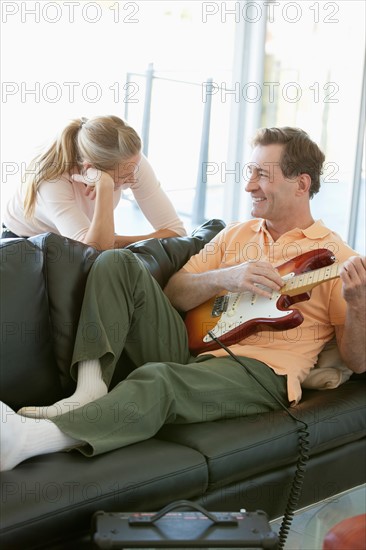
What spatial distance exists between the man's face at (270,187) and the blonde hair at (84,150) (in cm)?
50

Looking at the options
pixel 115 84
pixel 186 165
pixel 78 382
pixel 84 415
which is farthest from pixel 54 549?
pixel 186 165

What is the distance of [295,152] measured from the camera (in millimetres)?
2812

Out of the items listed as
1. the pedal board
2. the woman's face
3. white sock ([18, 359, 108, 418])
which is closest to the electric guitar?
white sock ([18, 359, 108, 418])

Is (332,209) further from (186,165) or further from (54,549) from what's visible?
(54,549)

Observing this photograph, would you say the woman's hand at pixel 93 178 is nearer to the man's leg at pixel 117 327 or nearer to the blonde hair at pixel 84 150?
the blonde hair at pixel 84 150

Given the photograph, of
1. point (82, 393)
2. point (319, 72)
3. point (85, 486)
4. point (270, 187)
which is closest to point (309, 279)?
point (270, 187)

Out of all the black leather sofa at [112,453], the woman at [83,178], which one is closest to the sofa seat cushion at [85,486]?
the black leather sofa at [112,453]

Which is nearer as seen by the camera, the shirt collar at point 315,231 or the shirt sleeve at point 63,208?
the shirt collar at point 315,231

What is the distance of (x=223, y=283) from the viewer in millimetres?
2662

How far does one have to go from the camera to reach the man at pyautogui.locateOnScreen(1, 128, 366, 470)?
221cm

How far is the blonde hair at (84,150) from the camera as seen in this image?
9.87 feet

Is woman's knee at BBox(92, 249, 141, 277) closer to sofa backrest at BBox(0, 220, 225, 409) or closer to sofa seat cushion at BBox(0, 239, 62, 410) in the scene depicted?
sofa backrest at BBox(0, 220, 225, 409)

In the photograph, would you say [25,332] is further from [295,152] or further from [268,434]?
[295,152]

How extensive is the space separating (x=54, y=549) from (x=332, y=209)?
12.3ft
